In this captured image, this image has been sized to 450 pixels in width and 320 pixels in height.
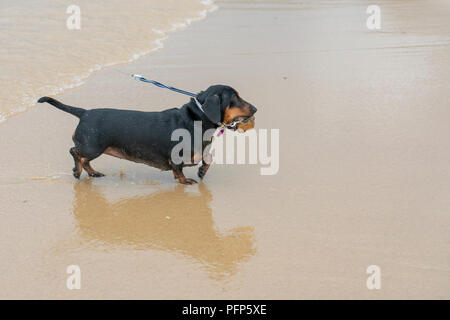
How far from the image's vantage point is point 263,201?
3.58m

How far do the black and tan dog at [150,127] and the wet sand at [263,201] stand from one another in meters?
0.20

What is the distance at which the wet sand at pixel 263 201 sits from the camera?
2.76 meters

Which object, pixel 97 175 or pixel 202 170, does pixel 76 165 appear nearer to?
pixel 97 175

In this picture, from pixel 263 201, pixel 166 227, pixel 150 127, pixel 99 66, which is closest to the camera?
pixel 166 227

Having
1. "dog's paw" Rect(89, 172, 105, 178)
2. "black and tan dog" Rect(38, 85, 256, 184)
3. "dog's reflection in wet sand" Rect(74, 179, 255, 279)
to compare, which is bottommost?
"dog's reflection in wet sand" Rect(74, 179, 255, 279)

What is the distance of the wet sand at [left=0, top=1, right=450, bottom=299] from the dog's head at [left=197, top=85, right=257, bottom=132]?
43 centimetres

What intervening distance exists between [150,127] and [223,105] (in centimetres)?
48

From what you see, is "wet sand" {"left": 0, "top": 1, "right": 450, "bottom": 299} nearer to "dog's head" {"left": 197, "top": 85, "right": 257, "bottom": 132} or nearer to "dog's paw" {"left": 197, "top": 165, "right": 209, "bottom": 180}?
"dog's paw" {"left": 197, "top": 165, "right": 209, "bottom": 180}

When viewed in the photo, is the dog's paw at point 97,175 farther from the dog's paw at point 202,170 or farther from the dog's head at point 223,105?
the dog's head at point 223,105

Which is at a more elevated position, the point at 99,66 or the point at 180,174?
the point at 99,66

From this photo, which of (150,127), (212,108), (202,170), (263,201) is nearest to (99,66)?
(150,127)

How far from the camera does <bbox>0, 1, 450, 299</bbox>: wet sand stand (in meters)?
2.76

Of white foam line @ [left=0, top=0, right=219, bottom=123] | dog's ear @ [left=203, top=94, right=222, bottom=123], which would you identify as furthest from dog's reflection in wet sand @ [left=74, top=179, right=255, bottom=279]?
white foam line @ [left=0, top=0, right=219, bottom=123]

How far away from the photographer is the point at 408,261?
287cm
